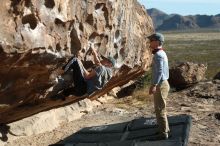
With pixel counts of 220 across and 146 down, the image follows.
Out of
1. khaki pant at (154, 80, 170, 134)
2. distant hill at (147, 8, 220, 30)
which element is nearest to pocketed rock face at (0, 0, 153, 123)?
khaki pant at (154, 80, 170, 134)

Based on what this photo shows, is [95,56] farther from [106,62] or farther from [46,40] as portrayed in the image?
[46,40]

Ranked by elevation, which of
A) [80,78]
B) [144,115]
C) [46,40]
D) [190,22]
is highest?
[46,40]

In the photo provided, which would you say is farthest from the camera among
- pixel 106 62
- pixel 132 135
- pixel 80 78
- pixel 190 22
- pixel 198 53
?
pixel 190 22

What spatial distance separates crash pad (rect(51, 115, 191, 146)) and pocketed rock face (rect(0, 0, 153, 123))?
938mm

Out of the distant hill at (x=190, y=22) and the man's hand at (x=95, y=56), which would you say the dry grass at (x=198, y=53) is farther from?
the distant hill at (x=190, y=22)

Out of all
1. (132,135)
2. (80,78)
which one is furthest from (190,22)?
(80,78)

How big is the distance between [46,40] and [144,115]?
19.4 ft

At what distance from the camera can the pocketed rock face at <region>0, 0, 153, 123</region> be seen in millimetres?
6749

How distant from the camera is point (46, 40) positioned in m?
7.27

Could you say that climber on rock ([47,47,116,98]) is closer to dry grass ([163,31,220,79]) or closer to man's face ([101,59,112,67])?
man's face ([101,59,112,67])

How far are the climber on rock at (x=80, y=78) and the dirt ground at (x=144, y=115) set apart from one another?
1.67 m

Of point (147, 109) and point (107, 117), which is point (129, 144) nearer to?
point (107, 117)

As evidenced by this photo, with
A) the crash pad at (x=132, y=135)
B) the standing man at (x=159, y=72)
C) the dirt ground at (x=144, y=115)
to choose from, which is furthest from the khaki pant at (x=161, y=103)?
the dirt ground at (x=144, y=115)

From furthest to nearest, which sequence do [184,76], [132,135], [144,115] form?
[184,76] → [144,115] → [132,135]
